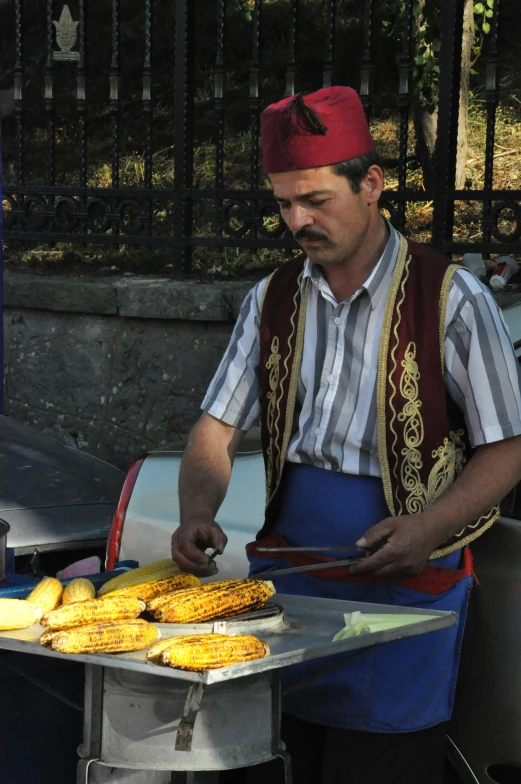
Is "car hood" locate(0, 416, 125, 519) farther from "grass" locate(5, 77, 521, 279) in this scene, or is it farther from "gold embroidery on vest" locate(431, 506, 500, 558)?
"gold embroidery on vest" locate(431, 506, 500, 558)

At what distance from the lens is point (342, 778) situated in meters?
2.49

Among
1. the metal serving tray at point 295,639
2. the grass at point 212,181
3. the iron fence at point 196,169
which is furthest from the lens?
the grass at point 212,181

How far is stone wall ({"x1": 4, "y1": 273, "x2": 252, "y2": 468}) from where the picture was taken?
5.30 m

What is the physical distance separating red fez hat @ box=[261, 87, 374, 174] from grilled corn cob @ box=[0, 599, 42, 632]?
41.1 inches

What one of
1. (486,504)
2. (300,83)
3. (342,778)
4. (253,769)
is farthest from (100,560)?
(300,83)

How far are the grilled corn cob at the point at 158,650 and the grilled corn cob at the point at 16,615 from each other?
0.32 metres

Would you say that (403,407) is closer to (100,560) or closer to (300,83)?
(100,560)

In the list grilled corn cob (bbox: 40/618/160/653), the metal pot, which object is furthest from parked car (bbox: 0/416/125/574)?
grilled corn cob (bbox: 40/618/160/653)

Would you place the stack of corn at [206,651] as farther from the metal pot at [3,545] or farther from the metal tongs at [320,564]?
the metal pot at [3,545]

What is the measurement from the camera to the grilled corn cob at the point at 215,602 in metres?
2.24

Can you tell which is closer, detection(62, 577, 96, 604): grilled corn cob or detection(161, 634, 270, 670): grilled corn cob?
detection(161, 634, 270, 670): grilled corn cob

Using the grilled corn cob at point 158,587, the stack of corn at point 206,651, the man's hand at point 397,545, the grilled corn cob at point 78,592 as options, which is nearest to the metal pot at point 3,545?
the grilled corn cob at point 78,592

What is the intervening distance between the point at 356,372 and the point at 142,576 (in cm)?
65

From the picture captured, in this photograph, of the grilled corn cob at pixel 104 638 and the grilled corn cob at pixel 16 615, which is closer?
the grilled corn cob at pixel 104 638
